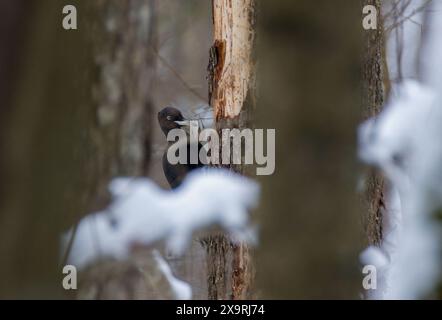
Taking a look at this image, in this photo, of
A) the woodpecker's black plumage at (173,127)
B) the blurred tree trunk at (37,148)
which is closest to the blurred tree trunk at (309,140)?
the blurred tree trunk at (37,148)

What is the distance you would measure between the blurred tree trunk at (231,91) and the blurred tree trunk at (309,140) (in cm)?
111

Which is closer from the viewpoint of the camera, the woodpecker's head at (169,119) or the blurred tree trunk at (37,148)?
the blurred tree trunk at (37,148)

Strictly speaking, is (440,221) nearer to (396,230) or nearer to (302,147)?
(302,147)

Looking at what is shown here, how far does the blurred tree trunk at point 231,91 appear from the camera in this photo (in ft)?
8.36

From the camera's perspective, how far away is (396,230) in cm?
340

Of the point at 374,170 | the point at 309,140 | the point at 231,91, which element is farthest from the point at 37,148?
the point at 374,170

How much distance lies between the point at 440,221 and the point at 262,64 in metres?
0.61

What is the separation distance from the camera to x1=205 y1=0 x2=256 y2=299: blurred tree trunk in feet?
8.36

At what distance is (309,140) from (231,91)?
1.37m

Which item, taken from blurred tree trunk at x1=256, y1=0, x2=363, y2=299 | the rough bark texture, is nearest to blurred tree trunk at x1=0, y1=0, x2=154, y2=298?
blurred tree trunk at x1=256, y1=0, x2=363, y2=299

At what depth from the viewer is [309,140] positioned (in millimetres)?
1308

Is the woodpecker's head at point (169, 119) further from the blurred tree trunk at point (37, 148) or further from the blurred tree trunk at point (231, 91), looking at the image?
the blurred tree trunk at point (37, 148)

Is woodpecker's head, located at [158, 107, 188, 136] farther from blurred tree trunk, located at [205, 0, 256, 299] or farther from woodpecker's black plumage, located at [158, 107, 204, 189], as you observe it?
blurred tree trunk, located at [205, 0, 256, 299]

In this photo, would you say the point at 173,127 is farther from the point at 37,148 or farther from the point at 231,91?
→ the point at 37,148
